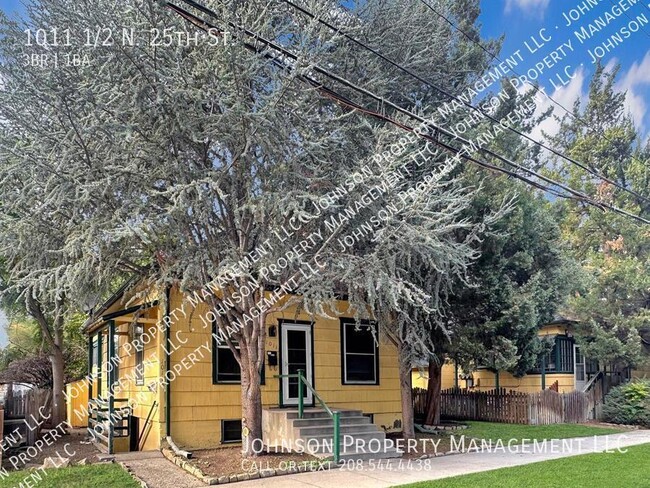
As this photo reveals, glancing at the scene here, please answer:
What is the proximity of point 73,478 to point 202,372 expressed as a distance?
11.7ft

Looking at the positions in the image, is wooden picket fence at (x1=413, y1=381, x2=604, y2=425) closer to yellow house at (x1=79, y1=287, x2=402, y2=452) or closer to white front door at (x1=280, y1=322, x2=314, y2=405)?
yellow house at (x1=79, y1=287, x2=402, y2=452)

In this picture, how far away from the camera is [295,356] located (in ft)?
42.9

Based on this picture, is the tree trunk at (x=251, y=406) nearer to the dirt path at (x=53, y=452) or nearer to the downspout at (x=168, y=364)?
the downspout at (x=168, y=364)

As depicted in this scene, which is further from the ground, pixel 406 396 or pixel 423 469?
pixel 406 396

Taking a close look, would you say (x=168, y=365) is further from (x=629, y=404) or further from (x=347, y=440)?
(x=629, y=404)

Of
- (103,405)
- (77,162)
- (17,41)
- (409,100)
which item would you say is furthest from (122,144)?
(103,405)

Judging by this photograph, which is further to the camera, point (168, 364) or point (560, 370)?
point (560, 370)

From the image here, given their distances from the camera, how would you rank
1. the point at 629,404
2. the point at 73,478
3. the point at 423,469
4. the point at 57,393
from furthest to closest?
1. the point at 629,404
2. the point at 57,393
3. the point at 423,469
4. the point at 73,478

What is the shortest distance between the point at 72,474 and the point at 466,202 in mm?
7494

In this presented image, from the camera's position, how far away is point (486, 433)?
14109mm

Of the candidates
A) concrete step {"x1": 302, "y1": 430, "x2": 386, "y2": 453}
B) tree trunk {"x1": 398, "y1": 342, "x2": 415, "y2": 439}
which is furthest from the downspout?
tree trunk {"x1": 398, "y1": 342, "x2": 415, "y2": 439}

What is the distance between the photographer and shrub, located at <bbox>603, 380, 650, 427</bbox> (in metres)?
16.5

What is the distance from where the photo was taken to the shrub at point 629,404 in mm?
16531

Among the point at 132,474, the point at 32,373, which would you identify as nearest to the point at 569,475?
the point at 132,474
